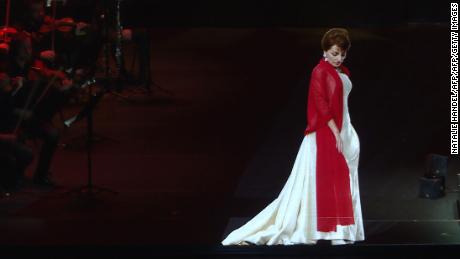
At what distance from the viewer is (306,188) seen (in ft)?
22.7

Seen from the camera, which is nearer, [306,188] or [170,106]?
[306,188]

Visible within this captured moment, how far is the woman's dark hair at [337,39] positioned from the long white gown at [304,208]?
0.74 feet

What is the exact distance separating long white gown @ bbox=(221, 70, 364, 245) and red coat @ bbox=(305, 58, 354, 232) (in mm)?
32

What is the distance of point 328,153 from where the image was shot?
6848mm

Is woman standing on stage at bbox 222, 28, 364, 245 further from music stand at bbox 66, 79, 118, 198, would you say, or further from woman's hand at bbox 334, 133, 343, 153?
music stand at bbox 66, 79, 118, 198

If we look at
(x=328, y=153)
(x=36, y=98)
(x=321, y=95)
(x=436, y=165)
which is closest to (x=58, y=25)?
(x=36, y=98)

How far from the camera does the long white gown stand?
688 cm

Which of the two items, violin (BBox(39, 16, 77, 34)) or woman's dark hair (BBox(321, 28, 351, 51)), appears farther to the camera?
violin (BBox(39, 16, 77, 34))

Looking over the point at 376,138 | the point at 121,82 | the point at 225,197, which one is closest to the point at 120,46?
the point at 121,82

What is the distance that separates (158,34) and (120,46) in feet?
0.86

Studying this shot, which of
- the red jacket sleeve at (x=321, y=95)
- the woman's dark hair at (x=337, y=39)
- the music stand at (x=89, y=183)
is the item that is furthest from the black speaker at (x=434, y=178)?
the music stand at (x=89, y=183)

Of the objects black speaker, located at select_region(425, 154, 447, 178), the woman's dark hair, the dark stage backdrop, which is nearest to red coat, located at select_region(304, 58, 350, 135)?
the woman's dark hair

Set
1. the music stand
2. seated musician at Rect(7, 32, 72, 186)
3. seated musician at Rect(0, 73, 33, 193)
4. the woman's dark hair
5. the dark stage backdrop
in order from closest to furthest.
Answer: the woman's dark hair
the dark stage backdrop
seated musician at Rect(7, 32, 72, 186)
seated musician at Rect(0, 73, 33, 193)
the music stand

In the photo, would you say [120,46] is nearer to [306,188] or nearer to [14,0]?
[14,0]
